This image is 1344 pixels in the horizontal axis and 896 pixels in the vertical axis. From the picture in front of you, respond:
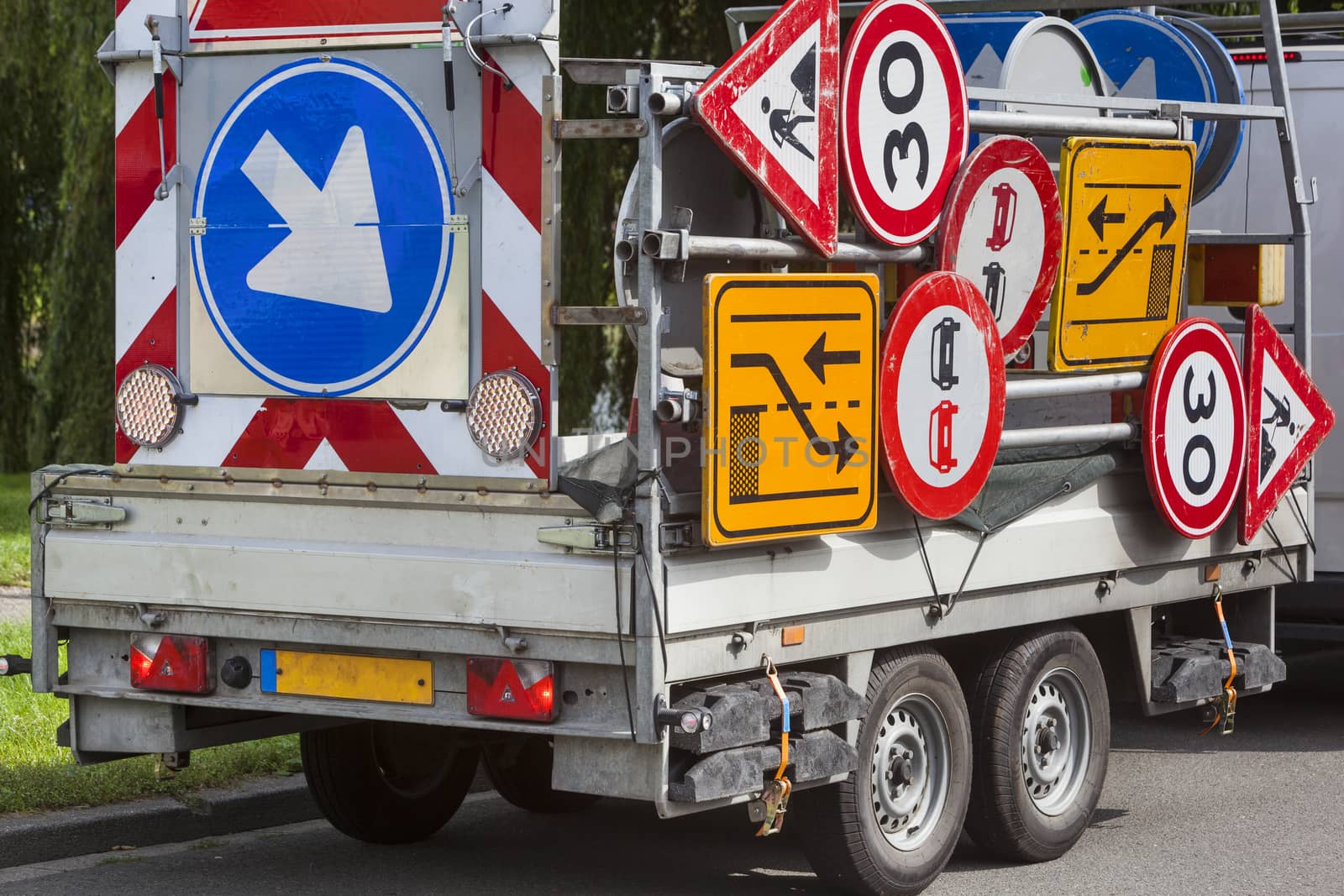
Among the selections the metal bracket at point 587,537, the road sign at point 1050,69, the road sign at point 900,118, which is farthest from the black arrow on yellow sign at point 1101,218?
the metal bracket at point 587,537

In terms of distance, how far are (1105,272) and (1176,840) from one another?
1.98 meters

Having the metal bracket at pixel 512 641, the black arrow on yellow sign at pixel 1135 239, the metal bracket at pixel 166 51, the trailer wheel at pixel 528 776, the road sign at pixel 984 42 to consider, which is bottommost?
the trailer wheel at pixel 528 776

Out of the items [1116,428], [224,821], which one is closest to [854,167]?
[1116,428]

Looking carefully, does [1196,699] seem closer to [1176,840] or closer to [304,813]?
[1176,840]

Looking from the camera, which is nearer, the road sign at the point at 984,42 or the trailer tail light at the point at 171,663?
the trailer tail light at the point at 171,663

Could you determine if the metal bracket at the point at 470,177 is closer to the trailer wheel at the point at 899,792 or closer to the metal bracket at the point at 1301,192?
the trailer wheel at the point at 899,792

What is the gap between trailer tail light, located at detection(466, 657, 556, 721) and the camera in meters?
5.12

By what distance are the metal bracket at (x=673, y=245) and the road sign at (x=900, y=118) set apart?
63cm

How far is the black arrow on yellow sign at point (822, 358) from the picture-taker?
5.20 meters

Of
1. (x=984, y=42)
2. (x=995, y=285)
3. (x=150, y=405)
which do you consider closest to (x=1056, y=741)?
(x=995, y=285)

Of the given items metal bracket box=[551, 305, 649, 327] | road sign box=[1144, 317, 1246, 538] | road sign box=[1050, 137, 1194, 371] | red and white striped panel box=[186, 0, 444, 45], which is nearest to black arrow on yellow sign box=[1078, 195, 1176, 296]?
road sign box=[1050, 137, 1194, 371]

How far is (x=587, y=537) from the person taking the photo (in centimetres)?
500

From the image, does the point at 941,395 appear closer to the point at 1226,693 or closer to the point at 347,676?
the point at 347,676

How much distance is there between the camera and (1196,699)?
7027 millimetres
